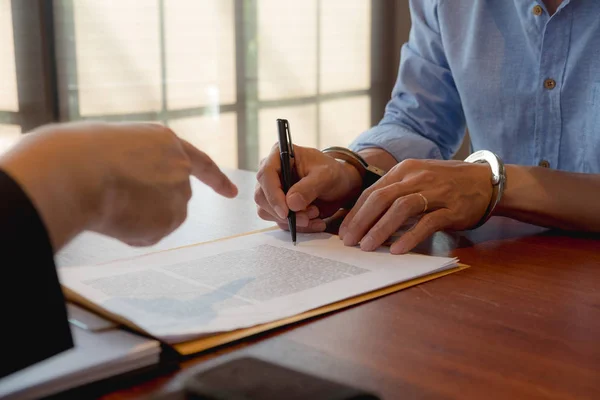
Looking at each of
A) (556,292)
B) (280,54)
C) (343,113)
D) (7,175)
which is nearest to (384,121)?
(556,292)

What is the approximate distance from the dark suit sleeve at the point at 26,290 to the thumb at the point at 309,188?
0.47 m

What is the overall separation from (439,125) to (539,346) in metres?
0.97

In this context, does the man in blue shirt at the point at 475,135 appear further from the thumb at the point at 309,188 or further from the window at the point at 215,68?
the window at the point at 215,68

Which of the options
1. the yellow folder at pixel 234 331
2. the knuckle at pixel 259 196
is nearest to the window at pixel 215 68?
the knuckle at pixel 259 196

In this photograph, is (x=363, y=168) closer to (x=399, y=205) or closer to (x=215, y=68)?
(x=399, y=205)

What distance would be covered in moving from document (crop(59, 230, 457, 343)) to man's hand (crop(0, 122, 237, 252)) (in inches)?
2.7

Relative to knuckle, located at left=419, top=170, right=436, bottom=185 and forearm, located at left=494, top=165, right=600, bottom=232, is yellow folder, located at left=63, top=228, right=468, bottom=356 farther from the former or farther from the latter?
forearm, located at left=494, top=165, right=600, bottom=232

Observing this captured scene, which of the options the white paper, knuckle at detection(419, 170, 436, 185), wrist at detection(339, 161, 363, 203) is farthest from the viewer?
wrist at detection(339, 161, 363, 203)

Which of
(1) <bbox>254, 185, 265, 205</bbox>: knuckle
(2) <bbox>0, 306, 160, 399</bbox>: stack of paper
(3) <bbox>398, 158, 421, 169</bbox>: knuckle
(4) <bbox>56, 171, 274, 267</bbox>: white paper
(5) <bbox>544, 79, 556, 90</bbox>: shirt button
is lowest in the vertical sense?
(4) <bbox>56, 171, 274, 267</bbox>: white paper

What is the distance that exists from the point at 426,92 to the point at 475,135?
5.4 inches

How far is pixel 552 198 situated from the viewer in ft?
3.41

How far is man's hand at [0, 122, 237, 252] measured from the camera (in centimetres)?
56

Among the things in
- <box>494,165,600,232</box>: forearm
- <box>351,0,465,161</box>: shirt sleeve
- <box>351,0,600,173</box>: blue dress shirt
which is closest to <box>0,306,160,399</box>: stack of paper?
<box>494,165,600,232</box>: forearm

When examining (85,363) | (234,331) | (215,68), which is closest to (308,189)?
(234,331)
